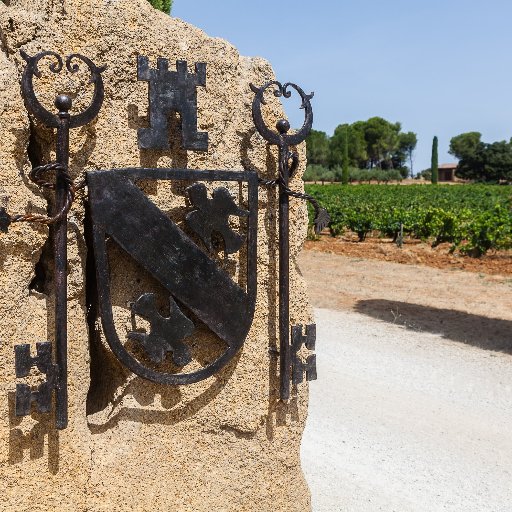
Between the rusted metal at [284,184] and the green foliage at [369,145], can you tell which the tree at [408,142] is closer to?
the green foliage at [369,145]

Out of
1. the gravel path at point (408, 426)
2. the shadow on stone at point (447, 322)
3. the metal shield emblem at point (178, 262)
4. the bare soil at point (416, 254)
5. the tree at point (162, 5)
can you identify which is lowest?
the gravel path at point (408, 426)

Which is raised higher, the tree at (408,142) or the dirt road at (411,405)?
the tree at (408,142)

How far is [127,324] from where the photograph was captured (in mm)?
2572

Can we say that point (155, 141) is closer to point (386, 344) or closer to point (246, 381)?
point (246, 381)

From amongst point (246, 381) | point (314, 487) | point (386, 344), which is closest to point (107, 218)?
point (246, 381)

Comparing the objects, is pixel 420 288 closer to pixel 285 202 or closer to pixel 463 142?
pixel 285 202

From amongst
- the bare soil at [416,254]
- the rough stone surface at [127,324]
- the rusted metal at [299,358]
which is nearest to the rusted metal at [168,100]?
the rough stone surface at [127,324]

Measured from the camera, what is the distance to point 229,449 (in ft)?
9.26

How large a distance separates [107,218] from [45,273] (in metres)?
0.38

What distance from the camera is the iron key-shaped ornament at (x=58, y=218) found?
230 cm

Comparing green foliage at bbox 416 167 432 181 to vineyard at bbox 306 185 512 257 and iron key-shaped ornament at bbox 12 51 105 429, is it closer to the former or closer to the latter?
vineyard at bbox 306 185 512 257

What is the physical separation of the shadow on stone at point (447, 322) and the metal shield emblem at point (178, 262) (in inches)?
249

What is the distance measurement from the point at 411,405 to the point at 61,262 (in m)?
4.54

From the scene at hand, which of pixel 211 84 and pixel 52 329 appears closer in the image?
pixel 52 329
